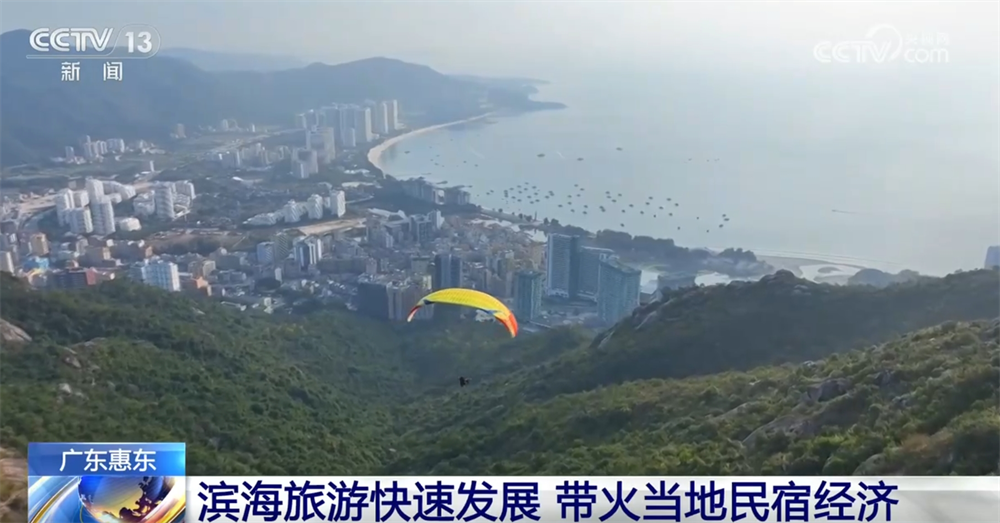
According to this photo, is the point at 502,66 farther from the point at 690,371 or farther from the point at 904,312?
the point at 904,312

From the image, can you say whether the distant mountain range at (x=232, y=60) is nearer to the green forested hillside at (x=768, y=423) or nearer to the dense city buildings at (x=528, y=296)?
the dense city buildings at (x=528, y=296)

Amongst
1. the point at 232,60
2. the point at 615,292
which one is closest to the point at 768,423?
the point at 615,292

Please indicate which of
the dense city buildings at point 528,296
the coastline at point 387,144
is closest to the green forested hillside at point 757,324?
the dense city buildings at point 528,296

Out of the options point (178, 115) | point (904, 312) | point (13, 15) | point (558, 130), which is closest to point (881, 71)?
point (904, 312)

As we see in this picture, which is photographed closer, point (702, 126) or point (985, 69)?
point (985, 69)

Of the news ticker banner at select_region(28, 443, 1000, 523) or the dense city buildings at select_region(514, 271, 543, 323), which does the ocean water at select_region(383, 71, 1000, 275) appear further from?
the news ticker banner at select_region(28, 443, 1000, 523)

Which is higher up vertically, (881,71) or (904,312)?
(881,71)
